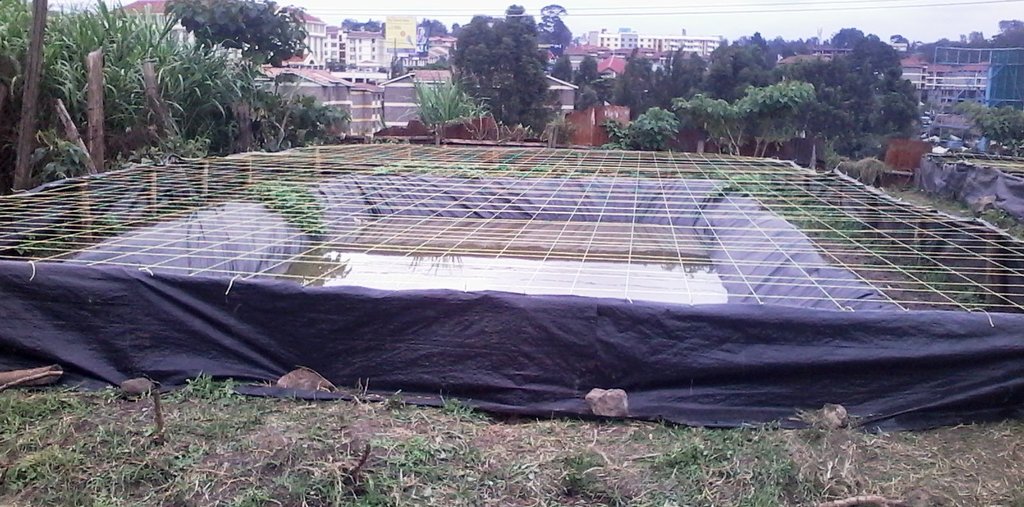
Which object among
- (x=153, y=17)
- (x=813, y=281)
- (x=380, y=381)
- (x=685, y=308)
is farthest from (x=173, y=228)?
(x=153, y=17)

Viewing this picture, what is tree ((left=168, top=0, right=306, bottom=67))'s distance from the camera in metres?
8.60

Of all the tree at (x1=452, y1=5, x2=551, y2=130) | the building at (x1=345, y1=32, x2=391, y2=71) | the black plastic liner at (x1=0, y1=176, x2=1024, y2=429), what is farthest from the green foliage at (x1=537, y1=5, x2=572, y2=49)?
the black plastic liner at (x1=0, y1=176, x2=1024, y2=429)

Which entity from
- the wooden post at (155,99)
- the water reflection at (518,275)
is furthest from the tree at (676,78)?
the water reflection at (518,275)

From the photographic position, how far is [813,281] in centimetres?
378

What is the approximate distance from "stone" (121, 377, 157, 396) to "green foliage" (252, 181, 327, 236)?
2023 mm

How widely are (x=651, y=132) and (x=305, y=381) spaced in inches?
328

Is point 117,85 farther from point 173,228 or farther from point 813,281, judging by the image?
point 813,281

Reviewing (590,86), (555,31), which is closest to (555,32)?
(555,31)

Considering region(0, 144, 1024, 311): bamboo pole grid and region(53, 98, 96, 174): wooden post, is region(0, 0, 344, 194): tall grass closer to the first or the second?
region(53, 98, 96, 174): wooden post

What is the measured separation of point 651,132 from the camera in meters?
10.9

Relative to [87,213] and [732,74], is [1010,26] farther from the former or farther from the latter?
[87,213]

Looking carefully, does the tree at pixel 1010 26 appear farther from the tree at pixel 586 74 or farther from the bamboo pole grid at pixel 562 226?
the bamboo pole grid at pixel 562 226

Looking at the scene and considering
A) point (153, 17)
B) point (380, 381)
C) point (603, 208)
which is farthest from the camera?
point (153, 17)

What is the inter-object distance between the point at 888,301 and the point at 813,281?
49 centimetres
